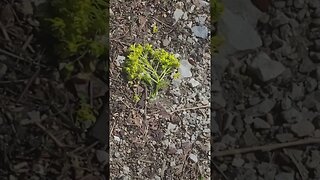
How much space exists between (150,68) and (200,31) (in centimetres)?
15

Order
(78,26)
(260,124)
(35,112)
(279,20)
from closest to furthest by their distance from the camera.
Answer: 1. (78,26)
2. (35,112)
3. (260,124)
4. (279,20)

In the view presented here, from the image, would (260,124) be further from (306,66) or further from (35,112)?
(35,112)

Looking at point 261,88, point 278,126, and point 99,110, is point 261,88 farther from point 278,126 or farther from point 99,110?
point 99,110

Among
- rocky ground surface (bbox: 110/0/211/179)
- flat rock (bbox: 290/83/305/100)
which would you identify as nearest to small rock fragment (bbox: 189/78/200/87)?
rocky ground surface (bbox: 110/0/211/179)

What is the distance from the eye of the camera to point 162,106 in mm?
1517

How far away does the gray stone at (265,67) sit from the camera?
340 cm

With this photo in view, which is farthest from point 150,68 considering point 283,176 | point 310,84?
point 310,84

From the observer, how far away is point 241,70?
341cm

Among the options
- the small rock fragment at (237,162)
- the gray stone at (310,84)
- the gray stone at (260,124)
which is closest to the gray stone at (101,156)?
the small rock fragment at (237,162)

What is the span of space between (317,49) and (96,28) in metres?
1.24

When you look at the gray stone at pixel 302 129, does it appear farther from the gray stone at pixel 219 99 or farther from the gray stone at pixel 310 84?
the gray stone at pixel 219 99

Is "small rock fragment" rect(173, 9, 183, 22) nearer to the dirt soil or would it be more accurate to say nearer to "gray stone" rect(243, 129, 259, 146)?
the dirt soil

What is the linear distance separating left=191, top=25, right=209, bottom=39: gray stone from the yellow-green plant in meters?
0.08

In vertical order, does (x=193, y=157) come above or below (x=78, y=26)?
below
